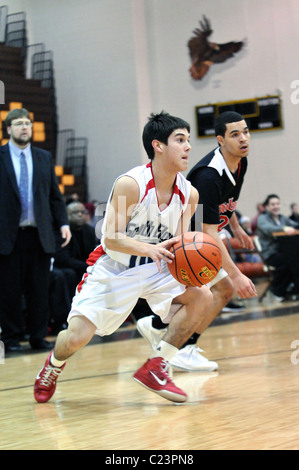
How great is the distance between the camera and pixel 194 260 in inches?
128

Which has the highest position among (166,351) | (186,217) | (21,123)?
(21,123)

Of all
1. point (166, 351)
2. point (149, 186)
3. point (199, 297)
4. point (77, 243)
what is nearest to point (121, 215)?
point (149, 186)

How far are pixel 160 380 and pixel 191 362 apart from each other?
3.50ft

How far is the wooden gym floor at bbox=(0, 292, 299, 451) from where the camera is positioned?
259cm

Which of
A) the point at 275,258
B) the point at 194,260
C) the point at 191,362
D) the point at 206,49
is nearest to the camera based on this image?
the point at 194,260

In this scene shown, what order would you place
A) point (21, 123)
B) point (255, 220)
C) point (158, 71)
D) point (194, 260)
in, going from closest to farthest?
point (194, 260), point (21, 123), point (255, 220), point (158, 71)

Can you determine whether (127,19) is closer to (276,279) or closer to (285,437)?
(276,279)

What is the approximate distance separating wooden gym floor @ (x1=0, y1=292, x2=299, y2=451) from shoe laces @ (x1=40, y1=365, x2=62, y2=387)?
0.35 feet

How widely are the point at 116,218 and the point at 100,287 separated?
1.16 feet

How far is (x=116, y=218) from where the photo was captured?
344 centimetres

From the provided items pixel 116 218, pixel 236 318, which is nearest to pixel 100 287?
pixel 116 218

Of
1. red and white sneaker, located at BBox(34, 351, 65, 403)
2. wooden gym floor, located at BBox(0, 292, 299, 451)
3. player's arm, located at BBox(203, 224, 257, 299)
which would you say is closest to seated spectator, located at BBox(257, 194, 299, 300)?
wooden gym floor, located at BBox(0, 292, 299, 451)

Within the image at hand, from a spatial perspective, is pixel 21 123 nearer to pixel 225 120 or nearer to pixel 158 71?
pixel 225 120

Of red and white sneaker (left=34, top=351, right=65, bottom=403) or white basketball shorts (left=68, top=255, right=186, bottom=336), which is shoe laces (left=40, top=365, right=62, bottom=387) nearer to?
red and white sneaker (left=34, top=351, right=65, bottom=403)
